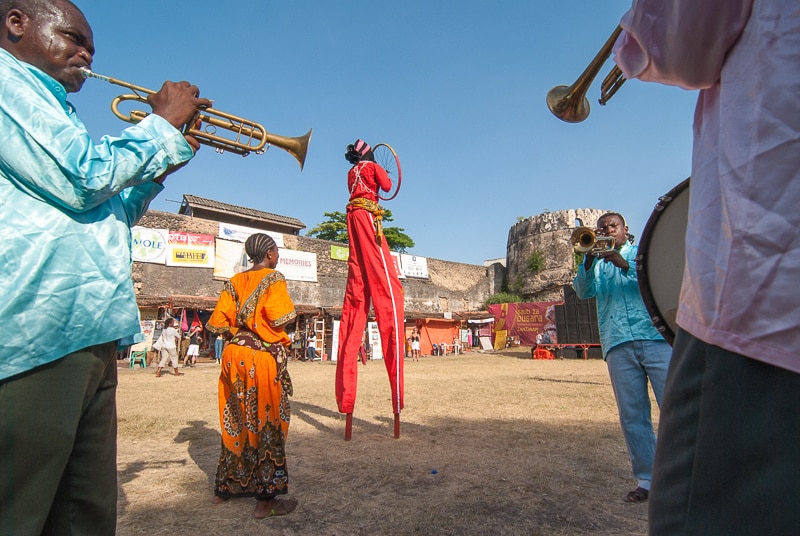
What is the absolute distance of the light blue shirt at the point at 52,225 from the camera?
126 cm

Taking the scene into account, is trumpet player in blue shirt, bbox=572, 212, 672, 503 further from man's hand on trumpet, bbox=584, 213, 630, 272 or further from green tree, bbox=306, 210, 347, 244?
green tree, bbox=306, 210, 347, 244

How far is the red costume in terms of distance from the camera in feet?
15.6

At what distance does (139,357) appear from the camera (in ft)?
58.7

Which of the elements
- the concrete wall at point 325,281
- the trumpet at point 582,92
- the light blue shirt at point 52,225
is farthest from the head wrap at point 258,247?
the concrete wall at point 325,281

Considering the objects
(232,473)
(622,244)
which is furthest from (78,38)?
(622,244)

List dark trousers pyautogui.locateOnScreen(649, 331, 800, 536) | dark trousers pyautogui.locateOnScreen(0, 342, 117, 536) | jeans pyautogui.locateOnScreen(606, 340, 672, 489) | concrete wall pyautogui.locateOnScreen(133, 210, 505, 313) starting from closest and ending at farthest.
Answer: dark trousers pyautogui.locateOnScreen(649, 331, 800, 536), dark trousers pyautogui.locateOnScreen(0, 342, 117, 536), jeans pyautogui.locateOnScreen(606, 340, 672, 489), concrete wall pyautogui.locateOnScreen(133, 210, 505, 313)

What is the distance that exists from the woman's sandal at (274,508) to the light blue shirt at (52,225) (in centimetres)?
185

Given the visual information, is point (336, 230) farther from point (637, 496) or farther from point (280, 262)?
point (637, 496)

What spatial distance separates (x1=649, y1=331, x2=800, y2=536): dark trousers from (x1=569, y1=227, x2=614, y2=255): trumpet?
240cm

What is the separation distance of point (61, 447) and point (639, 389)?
3185 mm

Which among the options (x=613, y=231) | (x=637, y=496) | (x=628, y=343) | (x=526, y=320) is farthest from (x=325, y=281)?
(x=637, y=496)

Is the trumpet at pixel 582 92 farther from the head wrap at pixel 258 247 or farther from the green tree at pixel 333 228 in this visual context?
the green tree at pixel 333 228

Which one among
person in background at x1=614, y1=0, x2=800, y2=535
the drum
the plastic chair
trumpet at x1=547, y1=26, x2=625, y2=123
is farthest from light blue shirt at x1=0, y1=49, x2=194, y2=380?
the plastic chair

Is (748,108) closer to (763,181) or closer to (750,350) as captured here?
(763,181)
